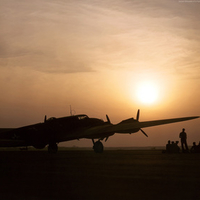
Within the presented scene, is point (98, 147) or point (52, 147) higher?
point (52, 147)

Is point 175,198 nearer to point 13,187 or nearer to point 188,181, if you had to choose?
point 188,181

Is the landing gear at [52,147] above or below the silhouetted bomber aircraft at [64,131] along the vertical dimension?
below

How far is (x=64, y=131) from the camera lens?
35.5 m

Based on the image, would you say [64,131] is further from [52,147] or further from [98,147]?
[98,147]

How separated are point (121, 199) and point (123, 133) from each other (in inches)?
1084

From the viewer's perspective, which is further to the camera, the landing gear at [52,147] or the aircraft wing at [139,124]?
the landing gear at [52,147]

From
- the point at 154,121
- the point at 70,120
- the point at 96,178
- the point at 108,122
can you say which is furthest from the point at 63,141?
the point at 96,178

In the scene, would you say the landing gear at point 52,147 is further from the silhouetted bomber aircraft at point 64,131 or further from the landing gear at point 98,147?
the landing gear at point 98,147

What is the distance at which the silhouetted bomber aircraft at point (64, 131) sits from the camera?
33688mm

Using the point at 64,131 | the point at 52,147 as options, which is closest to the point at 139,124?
the point at 64,131

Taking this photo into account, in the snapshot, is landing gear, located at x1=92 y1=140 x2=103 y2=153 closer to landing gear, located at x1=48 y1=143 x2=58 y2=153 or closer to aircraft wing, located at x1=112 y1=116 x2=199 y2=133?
aircraft wing, located at x1=112 y1=116 x2=199 y2=133

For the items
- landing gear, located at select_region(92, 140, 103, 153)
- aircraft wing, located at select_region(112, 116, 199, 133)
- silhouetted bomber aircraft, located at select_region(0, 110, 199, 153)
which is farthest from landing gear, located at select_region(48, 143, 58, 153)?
aircraft wing, located at select_region(112, 116, 199, 133)

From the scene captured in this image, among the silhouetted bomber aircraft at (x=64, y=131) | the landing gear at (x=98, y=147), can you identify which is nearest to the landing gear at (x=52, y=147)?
the silhouetted bomber aircraft at (x=64, y=131)

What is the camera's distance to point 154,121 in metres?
34.4
